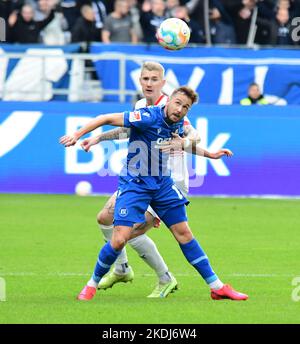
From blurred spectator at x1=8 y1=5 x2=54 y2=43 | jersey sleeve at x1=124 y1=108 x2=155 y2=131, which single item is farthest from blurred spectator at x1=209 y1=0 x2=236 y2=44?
jersey sleeve at x1=124 y1=108 x2=155 y2=131

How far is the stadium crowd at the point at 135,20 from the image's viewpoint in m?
21.0

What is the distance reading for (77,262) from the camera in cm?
1188

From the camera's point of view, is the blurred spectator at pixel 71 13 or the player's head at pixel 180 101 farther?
the blurred spectator at pixel 71 13

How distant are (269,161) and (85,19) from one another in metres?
5.29

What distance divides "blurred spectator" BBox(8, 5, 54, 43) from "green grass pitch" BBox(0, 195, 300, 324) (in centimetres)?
411

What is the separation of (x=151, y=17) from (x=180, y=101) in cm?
1213

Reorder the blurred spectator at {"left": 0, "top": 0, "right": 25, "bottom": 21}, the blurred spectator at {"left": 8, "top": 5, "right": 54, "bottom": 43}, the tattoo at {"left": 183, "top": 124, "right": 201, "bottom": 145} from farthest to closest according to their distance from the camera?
1. the blurred spectator at {"left": 0, "top": 0, "right": 25, "bottom": 21}
2. the blurred spectator at {"left": 8, "top": 5, "right": 54, "bottom": 43}
3. the tattoo at {"left": 183, "top": 124, "right": 201, "bottom": 145}

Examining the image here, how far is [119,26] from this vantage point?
69.6 feet

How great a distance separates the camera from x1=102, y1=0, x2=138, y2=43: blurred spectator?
21000 millimetres

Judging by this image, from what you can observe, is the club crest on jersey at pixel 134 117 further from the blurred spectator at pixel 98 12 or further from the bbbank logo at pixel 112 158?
the blurred spectator at pixel 98 12

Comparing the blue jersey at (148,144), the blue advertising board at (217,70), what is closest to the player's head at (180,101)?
the blue jersey at (148,144)

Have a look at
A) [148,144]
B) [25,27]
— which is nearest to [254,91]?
[25,27]

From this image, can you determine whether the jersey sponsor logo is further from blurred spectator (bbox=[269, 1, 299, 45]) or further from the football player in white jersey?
blurred spectator (bbox=[269, 1, 299, 45])

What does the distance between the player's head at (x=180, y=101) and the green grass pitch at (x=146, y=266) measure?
1627mm
